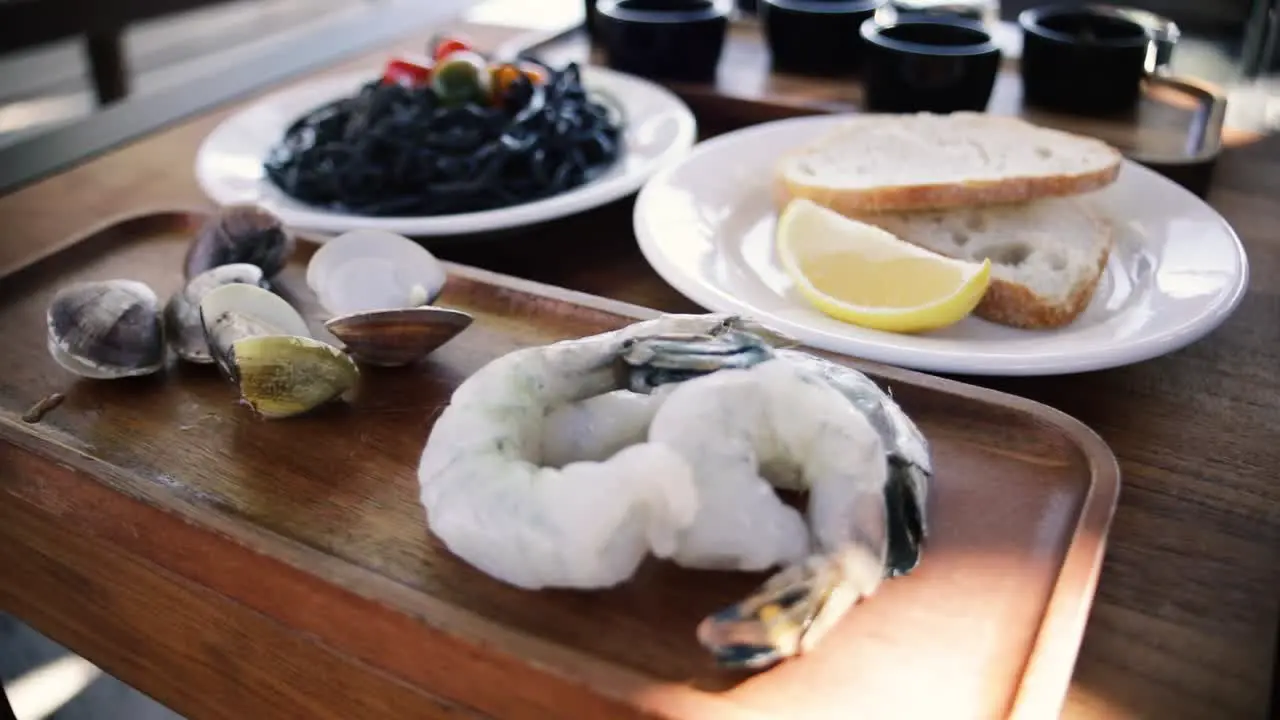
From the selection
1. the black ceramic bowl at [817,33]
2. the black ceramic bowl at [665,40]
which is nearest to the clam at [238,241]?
the black ceramic bowl at [665,40]

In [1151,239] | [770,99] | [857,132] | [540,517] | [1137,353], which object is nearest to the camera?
[540,517]

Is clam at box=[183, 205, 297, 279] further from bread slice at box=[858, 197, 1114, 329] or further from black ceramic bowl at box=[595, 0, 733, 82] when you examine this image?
black ceramic bowl at box=[595, 0, 733, 82]

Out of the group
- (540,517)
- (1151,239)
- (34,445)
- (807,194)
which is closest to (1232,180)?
(1151,239)

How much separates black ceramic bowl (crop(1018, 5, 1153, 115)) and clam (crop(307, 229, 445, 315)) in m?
0.90

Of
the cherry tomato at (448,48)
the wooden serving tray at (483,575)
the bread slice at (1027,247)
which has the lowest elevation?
the wooden serving tray at (483,575)

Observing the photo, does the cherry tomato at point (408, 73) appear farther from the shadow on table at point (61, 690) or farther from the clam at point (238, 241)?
the shadow on table at point (61, 690)

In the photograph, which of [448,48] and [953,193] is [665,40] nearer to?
[448,48]

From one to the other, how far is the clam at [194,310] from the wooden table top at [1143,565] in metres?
0.14

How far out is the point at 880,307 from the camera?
2.82 feet

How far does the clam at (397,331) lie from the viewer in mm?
726

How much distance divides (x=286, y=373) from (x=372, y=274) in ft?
0.50

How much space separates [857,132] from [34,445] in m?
0.85

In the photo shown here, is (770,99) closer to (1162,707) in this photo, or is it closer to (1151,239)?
(1151,239)

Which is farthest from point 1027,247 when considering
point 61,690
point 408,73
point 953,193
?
point 61,690
